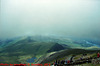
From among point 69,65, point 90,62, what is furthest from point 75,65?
point 90,62

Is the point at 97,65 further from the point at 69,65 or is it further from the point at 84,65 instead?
the point at 69,65

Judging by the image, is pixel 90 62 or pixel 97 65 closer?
pixel 97 65

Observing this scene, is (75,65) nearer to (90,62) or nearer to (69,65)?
(69,65)

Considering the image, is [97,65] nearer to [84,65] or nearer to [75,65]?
[84,65]

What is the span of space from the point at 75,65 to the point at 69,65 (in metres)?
4.76

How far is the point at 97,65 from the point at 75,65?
52.9 ft

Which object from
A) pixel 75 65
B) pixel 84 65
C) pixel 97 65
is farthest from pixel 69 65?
pixel 97 65

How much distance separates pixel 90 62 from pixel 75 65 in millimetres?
11314

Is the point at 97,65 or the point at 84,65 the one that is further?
the point at 84,65

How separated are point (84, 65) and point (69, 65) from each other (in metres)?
11.3

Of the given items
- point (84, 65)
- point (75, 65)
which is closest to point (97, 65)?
point (84, 65)

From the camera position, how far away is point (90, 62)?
A: 286ft

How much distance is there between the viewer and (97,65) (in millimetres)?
77375
